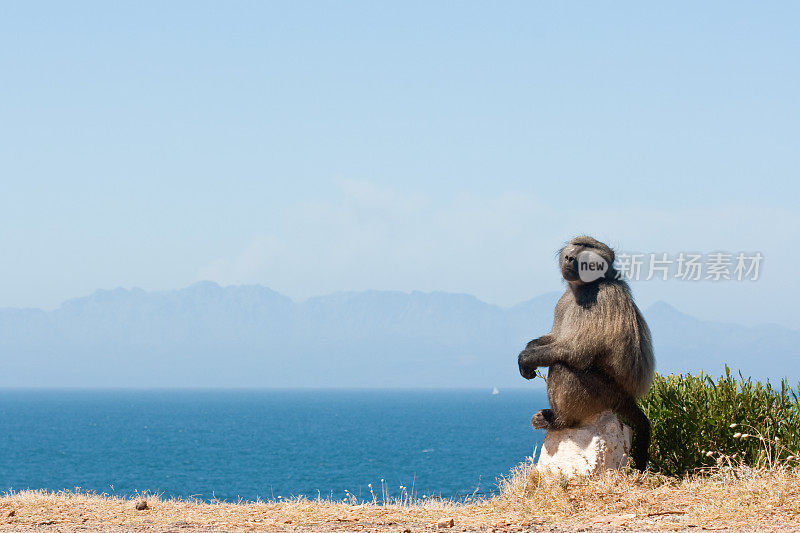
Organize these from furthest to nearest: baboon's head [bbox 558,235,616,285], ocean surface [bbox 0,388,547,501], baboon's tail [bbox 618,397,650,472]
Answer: ocean surface [bbox 0,388,547,501] < baboon's tail [bbox 618,397,650,472] < baboon's head [bbox 558,235,616,285]

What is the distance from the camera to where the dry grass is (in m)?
9.72

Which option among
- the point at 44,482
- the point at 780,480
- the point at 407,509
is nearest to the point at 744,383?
the point at 780,480

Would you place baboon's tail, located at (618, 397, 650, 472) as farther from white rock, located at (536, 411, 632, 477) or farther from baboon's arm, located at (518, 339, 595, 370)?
baboon's arm, located at (518, 339, 595, 370)

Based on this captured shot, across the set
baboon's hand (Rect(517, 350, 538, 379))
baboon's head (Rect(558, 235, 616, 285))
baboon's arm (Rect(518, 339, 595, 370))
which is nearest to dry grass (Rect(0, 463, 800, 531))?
baboon's hand (Rect(517, 350, 538, 379))

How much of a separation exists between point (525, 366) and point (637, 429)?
66.3 inches

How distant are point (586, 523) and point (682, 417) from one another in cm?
287

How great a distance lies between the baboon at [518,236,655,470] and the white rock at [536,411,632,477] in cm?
14

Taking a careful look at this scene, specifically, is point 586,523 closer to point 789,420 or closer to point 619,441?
point 619,441

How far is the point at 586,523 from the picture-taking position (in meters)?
9.77

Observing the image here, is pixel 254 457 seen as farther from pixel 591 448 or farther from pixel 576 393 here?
pixel 576 393

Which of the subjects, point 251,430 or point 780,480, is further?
point 251,430

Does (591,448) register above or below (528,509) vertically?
above

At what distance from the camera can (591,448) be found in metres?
10.9

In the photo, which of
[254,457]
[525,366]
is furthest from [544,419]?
[254,457]
